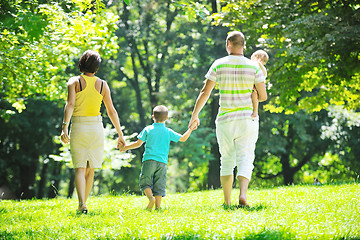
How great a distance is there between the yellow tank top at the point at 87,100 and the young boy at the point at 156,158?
83 cm

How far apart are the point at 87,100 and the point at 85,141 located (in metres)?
0.56

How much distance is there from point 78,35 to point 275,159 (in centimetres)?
2208

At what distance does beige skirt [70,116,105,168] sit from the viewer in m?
5.71

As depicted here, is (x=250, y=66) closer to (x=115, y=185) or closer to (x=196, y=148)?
(x=196, y=148)

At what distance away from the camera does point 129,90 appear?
30.3m

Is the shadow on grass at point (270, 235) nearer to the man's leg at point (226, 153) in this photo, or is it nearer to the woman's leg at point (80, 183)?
the man's leg at point (226, 153)

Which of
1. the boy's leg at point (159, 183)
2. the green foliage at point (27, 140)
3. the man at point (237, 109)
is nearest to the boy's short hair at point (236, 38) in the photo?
the man at point (237, 109)

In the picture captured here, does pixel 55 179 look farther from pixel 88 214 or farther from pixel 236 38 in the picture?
pixel 236 38

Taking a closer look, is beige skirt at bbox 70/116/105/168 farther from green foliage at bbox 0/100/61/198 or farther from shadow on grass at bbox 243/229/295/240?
green foliage at bbox 0/100/61/198

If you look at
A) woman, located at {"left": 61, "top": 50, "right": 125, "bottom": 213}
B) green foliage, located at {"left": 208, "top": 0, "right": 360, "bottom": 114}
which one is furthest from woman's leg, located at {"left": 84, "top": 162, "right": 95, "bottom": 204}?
green foliage, located at {"left": 208, "top": 0, "right": 360, "bottom": 114}

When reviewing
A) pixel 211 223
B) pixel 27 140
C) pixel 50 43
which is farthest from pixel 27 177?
pixel 211 223

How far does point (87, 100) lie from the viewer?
5762 mm

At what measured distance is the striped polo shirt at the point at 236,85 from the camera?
549cm

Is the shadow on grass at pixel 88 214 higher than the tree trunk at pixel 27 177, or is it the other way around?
the shadow on grass at pixel 88 214
